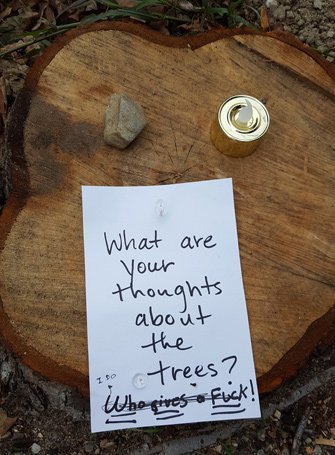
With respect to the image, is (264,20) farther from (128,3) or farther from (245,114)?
(245,114)

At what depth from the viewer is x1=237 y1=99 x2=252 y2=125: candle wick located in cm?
111

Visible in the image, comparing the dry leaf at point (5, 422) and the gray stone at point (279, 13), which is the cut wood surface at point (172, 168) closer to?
the dry leaf at point (5, 422)

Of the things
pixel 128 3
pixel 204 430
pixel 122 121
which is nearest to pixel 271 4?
pixel 128 3

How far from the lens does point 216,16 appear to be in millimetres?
1717

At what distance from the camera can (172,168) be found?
3.82 feet

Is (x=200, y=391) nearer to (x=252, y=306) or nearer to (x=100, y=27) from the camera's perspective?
(x=252, y=306)

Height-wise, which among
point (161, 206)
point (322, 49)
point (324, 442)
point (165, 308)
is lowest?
point (324, 442)

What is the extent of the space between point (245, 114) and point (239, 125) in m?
0.03

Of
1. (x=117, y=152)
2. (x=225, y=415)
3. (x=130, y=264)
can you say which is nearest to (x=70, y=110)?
(x=117, y=152)

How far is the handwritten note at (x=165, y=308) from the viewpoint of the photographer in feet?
3.62

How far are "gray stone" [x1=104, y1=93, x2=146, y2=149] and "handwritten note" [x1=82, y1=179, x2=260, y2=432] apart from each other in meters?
0.12

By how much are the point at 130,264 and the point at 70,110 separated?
40 cm

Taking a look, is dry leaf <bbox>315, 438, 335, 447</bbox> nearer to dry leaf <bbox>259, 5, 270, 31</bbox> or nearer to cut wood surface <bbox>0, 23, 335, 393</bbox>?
cut wood surface <bbox>0, 23, 335, 393</bbox>

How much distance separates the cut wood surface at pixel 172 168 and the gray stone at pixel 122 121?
0.10 ft
